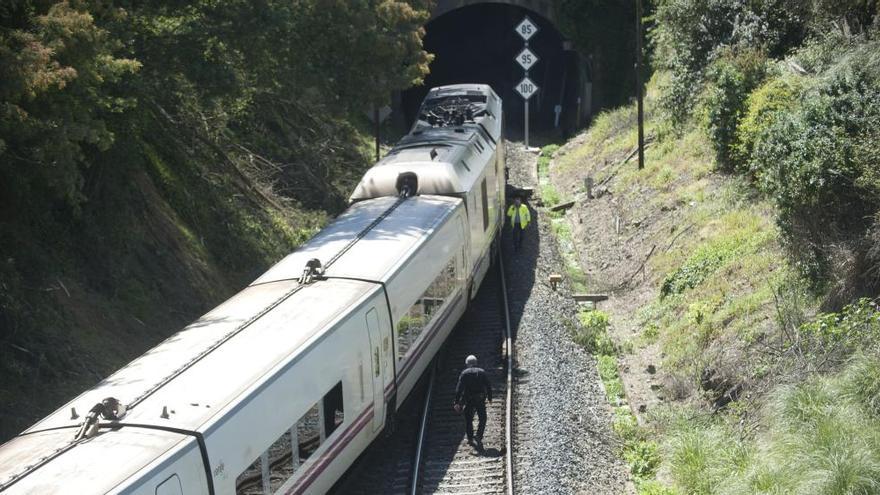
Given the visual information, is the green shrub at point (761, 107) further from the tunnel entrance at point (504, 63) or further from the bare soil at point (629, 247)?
the tunnel entrance at point (504, 63)

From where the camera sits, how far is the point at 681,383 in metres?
16.3

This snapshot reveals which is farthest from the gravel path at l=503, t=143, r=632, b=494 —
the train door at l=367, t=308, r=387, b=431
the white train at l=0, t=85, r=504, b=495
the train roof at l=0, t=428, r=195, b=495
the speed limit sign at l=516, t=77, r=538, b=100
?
the speed limit sign at l=516, t=77, r=538, b=100

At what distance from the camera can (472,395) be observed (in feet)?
49.4

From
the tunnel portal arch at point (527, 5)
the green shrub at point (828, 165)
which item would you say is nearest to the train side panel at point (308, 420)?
the green shrub at point (828, 165)

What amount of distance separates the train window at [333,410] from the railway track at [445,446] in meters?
1.22

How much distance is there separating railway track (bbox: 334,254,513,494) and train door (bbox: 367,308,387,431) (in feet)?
2.80

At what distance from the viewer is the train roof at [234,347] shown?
9766 millimetres

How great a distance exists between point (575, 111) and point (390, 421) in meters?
31.4

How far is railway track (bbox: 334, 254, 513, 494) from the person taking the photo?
46.1ft

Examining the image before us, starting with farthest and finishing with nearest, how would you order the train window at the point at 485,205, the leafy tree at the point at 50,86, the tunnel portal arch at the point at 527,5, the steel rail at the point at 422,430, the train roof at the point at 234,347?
the tunnel portal arch at the point at 527,5, the train window at the point at 485,205, the steel rail at the point at 422,430, the leafy tree at the point at 50,86, the train roof at the point at 234,347

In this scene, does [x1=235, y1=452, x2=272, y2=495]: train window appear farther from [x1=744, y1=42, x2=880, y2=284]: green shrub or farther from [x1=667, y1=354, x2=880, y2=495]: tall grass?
[x1=744, y1=42, x2=880, y2=284]: green shrub

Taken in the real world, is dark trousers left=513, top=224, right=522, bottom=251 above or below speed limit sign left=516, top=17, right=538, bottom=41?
below

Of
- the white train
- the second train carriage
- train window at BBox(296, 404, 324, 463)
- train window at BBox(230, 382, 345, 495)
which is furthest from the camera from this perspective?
the second train carriage

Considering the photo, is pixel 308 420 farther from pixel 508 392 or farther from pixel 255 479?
pixel 508 392
